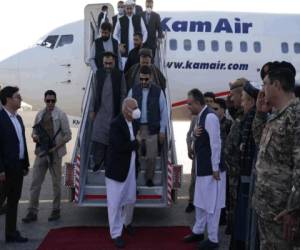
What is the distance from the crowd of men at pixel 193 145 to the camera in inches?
152

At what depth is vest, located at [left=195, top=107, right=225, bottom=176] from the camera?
21.1 feet

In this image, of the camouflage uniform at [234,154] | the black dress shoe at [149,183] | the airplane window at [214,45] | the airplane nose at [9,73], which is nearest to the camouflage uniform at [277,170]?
the camouflage uniform at [234,154]

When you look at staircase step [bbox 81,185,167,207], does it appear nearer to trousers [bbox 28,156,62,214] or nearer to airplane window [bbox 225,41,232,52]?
trousers [bbox 28,156,62,214]

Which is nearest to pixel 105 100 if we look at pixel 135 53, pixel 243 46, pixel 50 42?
pixel 135 53

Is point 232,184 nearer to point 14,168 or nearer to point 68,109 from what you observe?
point 14,168

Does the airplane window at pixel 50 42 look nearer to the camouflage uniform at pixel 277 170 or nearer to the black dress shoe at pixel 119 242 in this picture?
the black dress shoe at pixel 119 242

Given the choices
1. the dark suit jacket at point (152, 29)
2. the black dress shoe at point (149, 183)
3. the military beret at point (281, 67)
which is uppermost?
the dark suit jacket at point (152, 29)

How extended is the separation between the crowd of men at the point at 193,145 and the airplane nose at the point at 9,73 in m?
4.70

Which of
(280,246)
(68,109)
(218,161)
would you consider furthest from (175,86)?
Result: (280,246)

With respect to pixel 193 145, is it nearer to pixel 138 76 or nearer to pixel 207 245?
pixel 207 245

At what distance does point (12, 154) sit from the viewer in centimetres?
663

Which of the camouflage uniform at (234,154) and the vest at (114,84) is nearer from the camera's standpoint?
the camouflage uniform at (234,154)

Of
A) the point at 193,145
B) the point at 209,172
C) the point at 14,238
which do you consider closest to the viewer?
the point at 209,172

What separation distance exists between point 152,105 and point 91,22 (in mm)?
3798
